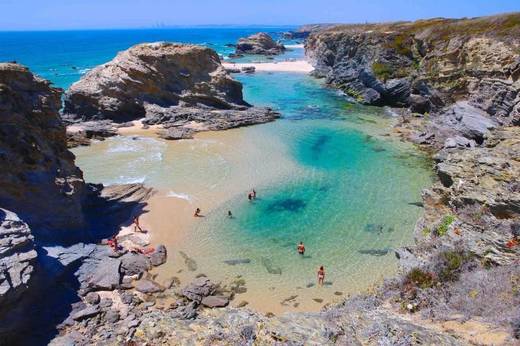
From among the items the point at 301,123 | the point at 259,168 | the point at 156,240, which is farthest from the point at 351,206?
the point at 301,123

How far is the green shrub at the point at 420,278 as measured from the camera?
41.8 feet

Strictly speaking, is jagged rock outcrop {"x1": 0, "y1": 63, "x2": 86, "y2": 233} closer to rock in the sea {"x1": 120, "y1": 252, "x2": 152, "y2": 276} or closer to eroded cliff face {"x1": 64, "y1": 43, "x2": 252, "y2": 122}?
rock in the sea {"x1": 120, "y1": 252, "x2": 152, "y2": 276}

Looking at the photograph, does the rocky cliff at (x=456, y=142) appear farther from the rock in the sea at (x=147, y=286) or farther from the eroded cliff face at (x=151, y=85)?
the eroded cliff face at (x=151, y=85)

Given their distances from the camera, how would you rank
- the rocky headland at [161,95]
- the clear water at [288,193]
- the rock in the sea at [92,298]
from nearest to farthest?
the rock in the sea at [92,298] → the clear water at [288,193] → the rocky headland at [161,95]

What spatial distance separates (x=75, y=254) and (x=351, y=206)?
61.5 feet

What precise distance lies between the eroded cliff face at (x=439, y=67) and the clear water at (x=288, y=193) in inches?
325

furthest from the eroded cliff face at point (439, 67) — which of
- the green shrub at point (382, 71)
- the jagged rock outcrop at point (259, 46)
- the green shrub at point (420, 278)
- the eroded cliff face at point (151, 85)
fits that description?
the jagged rock outcrop at point (259, 46)

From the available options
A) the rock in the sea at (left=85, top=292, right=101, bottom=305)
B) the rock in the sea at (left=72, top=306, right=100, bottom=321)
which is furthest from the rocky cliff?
the rock in the sea at (left=85, top=292, right=101, bottom=305)

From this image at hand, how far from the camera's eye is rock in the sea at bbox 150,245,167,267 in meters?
22.6

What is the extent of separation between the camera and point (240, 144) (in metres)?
43.5

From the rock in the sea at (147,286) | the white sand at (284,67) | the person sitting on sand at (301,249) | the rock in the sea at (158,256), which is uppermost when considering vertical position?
the white sand at (284,67)

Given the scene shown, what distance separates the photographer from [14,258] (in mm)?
16422

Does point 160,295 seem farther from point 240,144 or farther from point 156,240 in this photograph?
point 240,144

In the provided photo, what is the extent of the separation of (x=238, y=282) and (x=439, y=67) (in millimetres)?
45792
